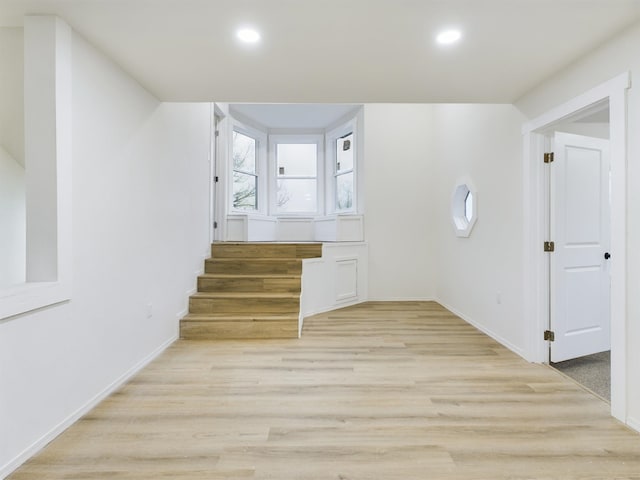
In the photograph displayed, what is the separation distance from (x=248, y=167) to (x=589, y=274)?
488 cm

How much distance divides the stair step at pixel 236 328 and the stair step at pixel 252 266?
0.87 meters

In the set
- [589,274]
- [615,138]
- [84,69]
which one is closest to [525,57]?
[615,138]

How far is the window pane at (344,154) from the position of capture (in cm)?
566

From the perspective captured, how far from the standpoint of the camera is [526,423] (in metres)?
1.90

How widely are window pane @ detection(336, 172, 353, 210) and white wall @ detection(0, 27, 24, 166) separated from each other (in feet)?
13.9

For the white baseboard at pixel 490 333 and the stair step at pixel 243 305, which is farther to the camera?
the stair step at pixel 243 305

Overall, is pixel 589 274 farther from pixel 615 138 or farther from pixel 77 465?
pixel 77 465

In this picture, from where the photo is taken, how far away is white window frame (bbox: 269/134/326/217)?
6.19 m

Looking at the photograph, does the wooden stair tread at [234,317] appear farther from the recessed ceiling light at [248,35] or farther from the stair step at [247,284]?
the recessed ceiling light at [248,35]

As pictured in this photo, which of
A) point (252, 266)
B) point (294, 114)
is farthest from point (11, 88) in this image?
point (294, 114)

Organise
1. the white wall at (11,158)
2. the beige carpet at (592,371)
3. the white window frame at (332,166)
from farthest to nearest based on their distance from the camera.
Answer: the white window frame at (332,166)
the beige carpet at (592,371)
the white wall at (11,158)

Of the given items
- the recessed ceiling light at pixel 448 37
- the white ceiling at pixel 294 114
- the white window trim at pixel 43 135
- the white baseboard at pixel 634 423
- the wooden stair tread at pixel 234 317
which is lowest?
the white baseboard at pixel 634 423

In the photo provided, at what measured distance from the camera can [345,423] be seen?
1.91 metres

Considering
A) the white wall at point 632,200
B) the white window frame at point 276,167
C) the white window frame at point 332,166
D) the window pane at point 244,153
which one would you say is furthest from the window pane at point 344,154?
the white wall at point 632,200
